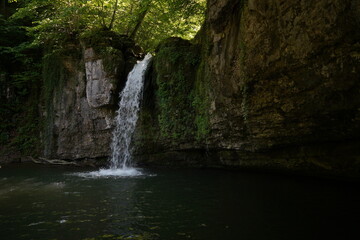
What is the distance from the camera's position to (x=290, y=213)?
5.19 metres

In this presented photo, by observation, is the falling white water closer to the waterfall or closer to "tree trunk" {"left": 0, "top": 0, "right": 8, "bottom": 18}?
the waterfall

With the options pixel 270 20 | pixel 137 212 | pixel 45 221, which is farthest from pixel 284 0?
pixel 45 221

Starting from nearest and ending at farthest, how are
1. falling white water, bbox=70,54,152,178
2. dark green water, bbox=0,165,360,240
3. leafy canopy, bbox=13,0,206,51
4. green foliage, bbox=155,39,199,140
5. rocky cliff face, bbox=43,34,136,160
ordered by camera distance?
dark green water, bbox=0,165,360,240, green foliage, bbox=155,39,199,140, falling white water, bbox=70,54,152,178, rocky cliff face, bbox=43,34,136,160, leafy canopy, bbox=13,0,206,51

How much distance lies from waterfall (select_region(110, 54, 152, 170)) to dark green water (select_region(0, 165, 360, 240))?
319cm

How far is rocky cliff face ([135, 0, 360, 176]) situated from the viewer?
5.66m

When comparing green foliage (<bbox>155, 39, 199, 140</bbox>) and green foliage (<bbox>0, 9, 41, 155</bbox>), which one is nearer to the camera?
green foliage (<bbox>155, 39, 199, 140</bbox>)

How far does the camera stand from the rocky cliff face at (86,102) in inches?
481

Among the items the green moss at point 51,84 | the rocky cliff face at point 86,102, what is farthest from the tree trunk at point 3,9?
the rocky cliff face at point 86,102

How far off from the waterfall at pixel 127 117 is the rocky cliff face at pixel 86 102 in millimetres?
391

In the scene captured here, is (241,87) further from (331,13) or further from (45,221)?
(45,221)

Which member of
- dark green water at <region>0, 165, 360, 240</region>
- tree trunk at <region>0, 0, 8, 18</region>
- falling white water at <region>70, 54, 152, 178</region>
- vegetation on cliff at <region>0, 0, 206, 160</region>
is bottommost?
dark green water at <region>0, 165, 360, 240</region>

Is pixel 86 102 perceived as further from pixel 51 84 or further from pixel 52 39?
pixel 52 39

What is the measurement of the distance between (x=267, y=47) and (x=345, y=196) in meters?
3.86

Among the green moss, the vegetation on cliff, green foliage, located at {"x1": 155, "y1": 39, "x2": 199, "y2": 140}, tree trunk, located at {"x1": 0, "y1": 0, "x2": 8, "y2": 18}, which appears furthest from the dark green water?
tree trunk, located at {"x1": 0, "y1": 0, "x2": 8, "y2": 18}
